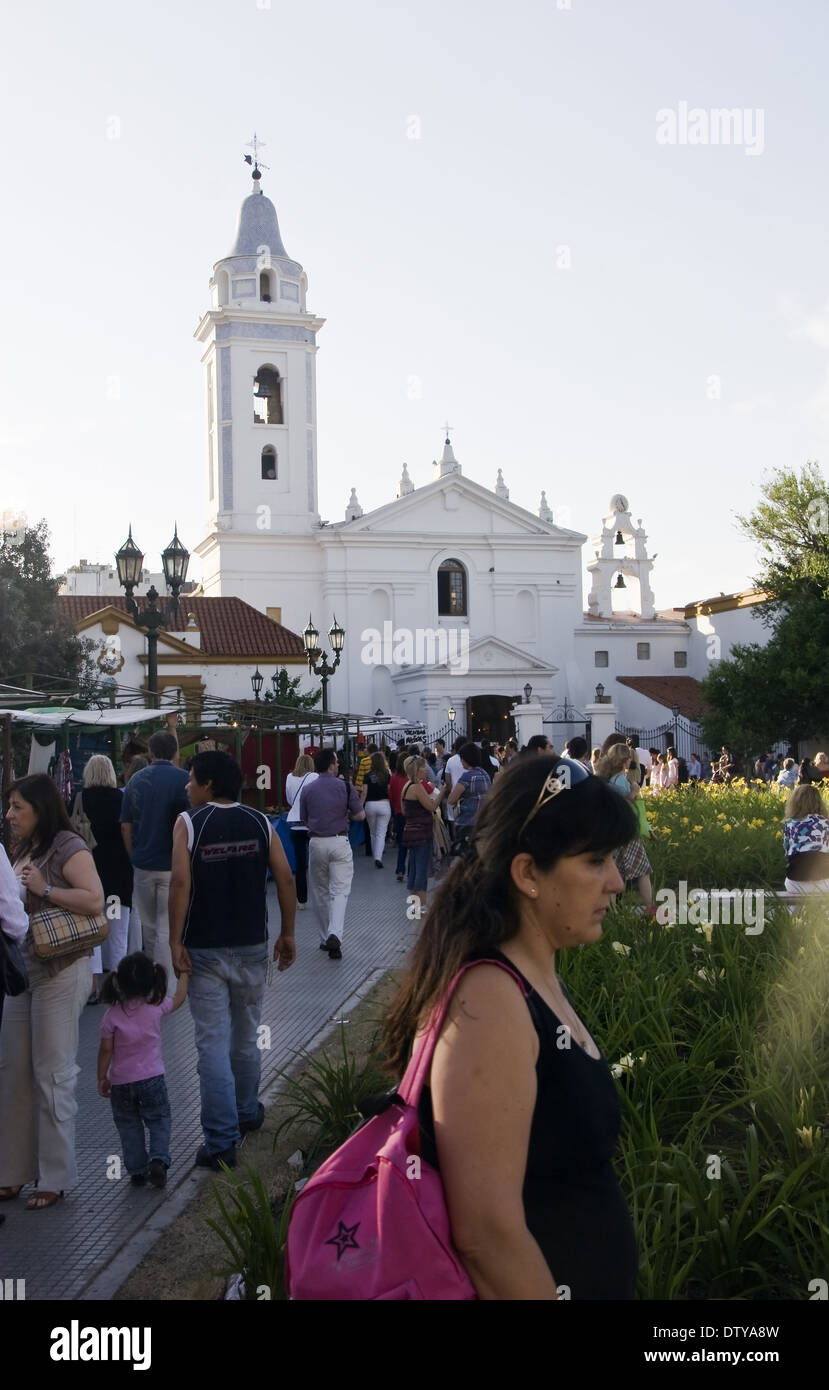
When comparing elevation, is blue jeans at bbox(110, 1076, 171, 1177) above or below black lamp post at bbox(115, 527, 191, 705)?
below

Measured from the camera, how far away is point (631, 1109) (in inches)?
192

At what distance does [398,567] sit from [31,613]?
30147mm

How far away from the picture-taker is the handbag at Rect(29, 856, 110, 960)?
18.7 feet

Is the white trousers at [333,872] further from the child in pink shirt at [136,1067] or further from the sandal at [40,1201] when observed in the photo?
the sandal at [40,1201]

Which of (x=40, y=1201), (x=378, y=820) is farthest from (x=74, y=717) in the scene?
(x=40, y=1201)

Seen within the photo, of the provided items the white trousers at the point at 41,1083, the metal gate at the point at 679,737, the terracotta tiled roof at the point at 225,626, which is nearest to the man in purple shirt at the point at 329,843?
the white trousers at the point at 41,1083

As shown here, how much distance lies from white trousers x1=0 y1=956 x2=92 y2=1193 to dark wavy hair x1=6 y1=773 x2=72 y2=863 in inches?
22.2

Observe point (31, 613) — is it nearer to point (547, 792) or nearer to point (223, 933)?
point (223, 933)

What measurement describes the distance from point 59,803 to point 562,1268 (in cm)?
406

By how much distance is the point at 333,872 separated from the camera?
11719 mm

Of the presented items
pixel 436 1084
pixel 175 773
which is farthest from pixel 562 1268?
pixel 175 773

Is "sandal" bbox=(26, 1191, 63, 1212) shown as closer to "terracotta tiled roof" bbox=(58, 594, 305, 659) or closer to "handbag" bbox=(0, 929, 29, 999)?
"handbag" bbox=(0, 929, 29, 999)

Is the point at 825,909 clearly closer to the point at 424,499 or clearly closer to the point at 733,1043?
the point at 733,1043

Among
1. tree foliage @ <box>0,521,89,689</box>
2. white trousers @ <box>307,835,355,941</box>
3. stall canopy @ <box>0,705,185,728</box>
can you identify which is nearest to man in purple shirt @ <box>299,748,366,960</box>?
white trousers @ <box>307,835,355,941</box>
